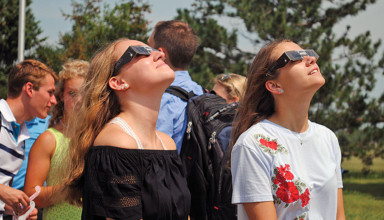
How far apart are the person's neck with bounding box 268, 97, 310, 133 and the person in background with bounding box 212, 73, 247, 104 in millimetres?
1845

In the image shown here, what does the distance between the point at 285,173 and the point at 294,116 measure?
377mm

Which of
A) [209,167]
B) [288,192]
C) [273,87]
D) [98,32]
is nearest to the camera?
[288,192]

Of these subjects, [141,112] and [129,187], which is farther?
[141,112]

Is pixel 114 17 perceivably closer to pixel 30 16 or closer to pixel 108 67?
pixel 30 16

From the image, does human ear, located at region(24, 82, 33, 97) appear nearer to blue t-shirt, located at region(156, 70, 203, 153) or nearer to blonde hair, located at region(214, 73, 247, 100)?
blue t-shirt, located at region(156, 70, 203, 153)

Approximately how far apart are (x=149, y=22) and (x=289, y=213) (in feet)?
37.4

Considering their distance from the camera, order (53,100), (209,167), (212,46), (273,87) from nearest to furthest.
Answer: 1. (273,87)
2. (209,167)
3. (53,100)
4. (212,46)

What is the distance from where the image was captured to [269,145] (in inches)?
93.8

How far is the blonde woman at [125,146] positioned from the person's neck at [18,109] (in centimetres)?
147

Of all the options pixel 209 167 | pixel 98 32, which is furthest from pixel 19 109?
pixel 98 32

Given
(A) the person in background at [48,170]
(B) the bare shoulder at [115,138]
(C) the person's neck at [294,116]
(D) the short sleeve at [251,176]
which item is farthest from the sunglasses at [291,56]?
(A) the person in background at [48,170]

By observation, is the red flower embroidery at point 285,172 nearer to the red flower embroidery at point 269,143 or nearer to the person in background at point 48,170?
the red flower embroidery at point 269,143

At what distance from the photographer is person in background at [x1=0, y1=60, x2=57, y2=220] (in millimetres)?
3445

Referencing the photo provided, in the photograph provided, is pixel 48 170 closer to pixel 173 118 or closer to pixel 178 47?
pixel 173 118
